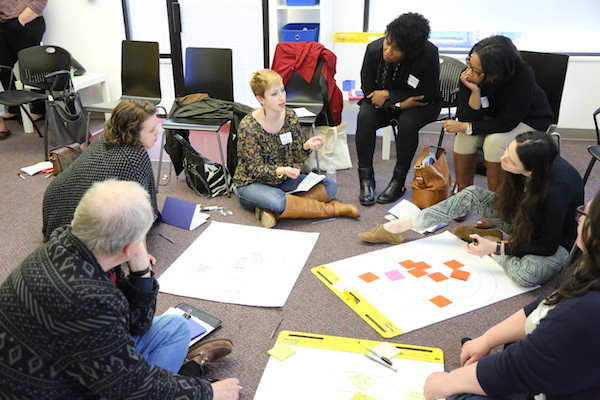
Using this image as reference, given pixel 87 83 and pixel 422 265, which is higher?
pixel 87 83

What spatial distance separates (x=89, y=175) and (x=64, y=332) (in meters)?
1.47

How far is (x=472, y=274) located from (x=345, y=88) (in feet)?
7.30

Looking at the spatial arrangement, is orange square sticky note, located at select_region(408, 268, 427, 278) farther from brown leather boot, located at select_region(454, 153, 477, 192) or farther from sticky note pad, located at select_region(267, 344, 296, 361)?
brown leather boot, located at select_region(454, 153, 477, 192)

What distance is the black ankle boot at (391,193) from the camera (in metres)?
3.43

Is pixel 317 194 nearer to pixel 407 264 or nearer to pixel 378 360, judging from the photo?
pixel 407 264

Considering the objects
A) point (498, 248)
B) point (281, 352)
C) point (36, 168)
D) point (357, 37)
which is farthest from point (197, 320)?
point (357, 37)

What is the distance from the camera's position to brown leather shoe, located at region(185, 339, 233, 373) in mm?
1927

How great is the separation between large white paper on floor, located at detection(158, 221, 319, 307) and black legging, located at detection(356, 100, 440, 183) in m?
0.85

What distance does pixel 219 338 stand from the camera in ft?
6.72

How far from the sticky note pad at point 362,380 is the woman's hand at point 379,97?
6.76 feet

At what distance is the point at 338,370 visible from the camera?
6.30 feet

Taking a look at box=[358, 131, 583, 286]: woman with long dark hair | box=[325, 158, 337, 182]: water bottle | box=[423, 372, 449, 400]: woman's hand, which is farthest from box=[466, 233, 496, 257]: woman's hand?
box=[325, 158, 337, 182]: water bottle

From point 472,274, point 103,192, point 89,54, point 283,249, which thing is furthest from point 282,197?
point 89,54

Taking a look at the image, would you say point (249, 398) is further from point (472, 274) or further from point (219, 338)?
point (472, 274)
